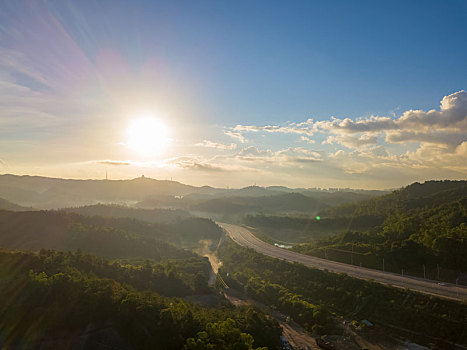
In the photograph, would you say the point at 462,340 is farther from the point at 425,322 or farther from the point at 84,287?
the point at 84,287

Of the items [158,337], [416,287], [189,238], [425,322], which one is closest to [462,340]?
[425,322]

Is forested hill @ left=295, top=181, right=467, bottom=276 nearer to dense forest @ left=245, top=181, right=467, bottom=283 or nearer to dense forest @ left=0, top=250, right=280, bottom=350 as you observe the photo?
dense forest @ left=245, top=181, right=467, bottom=283

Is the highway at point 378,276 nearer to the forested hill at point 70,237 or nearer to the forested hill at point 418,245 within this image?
the forested hill at point 418,245

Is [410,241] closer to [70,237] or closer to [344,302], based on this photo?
[344,302]

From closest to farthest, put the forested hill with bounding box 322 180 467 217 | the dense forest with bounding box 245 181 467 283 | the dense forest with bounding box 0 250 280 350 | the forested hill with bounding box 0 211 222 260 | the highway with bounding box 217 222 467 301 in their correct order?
the dense forest with bounding box 0 250 280 350, the highway with bounding box 217 222 467 301, the dense forest with bounding box 245 181 467 283, the forested hill with bounding box 0 211 222 260, the forested hill with bounding box 322 180 467 217

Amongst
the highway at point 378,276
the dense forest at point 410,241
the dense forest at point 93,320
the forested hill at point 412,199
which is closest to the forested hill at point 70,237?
the highway at point 378,276

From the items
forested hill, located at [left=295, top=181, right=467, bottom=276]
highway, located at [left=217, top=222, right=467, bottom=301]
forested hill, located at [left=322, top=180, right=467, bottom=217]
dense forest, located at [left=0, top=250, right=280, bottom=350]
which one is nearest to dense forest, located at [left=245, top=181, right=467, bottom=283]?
forested hill, located at [left=295, top=181, right=467, bottom=276]

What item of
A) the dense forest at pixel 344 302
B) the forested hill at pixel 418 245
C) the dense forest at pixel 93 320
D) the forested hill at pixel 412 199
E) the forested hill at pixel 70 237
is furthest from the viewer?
the forested hill at pixel 412 199
